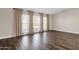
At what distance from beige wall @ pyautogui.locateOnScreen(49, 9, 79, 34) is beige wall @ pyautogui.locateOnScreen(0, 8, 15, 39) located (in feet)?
4.80

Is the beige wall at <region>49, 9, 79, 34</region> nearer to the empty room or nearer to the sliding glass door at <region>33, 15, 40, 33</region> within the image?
the empty room

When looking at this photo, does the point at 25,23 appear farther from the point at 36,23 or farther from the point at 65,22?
A: the point at 65,22

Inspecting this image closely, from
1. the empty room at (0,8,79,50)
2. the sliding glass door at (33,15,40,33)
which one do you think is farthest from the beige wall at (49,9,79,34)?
the sliding glass door at (33,15,40,33)

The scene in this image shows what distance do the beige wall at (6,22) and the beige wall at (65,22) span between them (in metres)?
1.46

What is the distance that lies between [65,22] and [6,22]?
7.21 ft

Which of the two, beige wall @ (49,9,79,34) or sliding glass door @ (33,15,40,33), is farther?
sliding glass door @ (33,15,40,33)

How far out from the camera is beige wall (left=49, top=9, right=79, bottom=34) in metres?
3.88

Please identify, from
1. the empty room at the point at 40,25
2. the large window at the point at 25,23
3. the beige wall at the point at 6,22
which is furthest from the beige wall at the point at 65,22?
the beige wall at the point at 6,22

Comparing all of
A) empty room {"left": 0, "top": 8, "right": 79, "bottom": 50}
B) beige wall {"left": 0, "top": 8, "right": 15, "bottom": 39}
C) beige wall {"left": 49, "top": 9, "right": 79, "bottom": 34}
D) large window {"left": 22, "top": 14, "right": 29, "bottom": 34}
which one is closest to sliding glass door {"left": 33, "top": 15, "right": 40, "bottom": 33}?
empty room {"left": 0, "top": 8, "right": 79, "bottom": 50}

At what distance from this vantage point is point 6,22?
4.12 m

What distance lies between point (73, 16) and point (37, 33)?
58.8 inches

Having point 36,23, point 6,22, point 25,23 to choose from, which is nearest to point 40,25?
point 36,23
